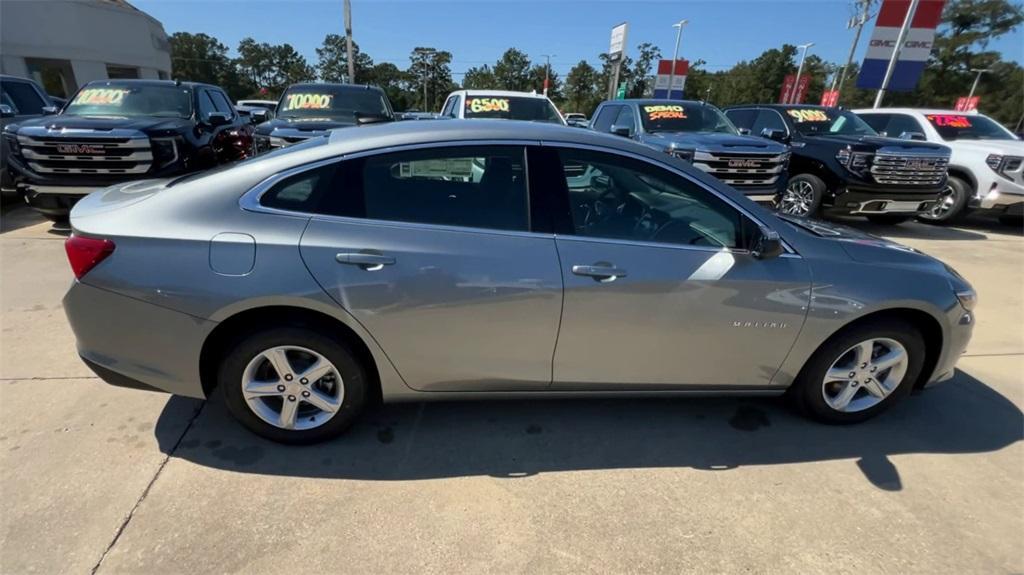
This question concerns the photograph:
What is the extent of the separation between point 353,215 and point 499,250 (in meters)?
0.68

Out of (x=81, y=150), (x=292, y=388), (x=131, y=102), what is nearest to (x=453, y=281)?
(x=292, y=388)

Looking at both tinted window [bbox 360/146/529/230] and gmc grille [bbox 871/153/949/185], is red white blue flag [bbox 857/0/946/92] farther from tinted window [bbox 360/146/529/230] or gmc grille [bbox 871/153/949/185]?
tinted window [bbox 360/146/529/230]

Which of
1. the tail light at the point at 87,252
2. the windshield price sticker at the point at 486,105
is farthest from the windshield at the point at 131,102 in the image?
the tail light at the point at 87,252

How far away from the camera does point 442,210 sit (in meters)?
2.44

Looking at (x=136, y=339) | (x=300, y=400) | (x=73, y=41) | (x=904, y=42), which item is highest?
(x=904, y=42)

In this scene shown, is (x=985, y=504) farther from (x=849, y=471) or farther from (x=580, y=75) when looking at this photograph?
(x=580, y=75)

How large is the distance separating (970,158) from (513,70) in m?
69.5

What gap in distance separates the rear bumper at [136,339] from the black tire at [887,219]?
9995 mm

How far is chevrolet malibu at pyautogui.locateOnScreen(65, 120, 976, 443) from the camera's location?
2277 mm

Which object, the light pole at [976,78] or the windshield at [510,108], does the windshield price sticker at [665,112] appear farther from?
the light pole at [976,78]

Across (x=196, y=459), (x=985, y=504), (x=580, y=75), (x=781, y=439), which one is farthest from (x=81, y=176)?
(x=580, y=75)

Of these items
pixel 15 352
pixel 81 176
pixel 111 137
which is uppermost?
pixel 111 137

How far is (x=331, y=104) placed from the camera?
862 centimetres

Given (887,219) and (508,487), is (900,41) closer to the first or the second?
(887,219)
